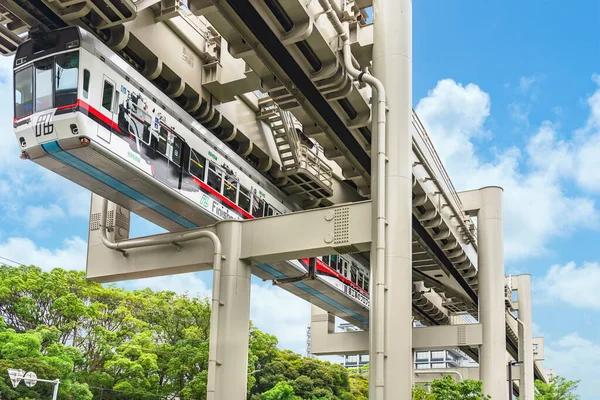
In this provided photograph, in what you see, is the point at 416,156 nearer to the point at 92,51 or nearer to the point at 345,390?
the point at 92,51

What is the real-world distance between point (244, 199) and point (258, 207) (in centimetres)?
109

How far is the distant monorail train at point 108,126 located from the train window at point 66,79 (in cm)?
3

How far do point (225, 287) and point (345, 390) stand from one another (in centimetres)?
5202

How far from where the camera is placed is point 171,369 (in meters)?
54.6

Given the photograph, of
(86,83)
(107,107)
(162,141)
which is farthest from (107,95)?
(162,141)

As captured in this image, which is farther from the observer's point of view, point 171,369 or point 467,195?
point 171,369

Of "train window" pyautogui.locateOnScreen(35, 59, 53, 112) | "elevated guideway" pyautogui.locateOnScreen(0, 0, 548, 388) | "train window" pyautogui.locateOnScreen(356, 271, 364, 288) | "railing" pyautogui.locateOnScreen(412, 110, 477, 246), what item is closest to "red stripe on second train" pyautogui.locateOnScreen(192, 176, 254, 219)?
"elevated guideway" pyautogui.locateOnScreen(0, 0, 548, 388)

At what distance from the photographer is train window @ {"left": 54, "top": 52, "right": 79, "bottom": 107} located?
61.4 feet

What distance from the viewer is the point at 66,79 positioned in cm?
1888

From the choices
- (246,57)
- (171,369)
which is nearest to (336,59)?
(246,57)

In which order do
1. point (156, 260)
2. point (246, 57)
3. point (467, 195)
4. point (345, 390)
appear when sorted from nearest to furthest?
point (246, 57) → point (156, 260) → point (467, 195) → point (345, 390)

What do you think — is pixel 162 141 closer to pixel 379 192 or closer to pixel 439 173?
pixel 379 192

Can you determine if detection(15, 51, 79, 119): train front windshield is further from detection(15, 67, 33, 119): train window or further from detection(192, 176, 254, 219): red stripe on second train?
detection(192, 176, 254, 219): red stripe on second train

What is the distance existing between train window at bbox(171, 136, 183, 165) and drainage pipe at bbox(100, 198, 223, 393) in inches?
86.5
